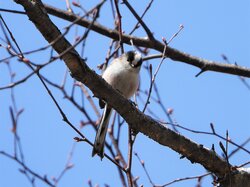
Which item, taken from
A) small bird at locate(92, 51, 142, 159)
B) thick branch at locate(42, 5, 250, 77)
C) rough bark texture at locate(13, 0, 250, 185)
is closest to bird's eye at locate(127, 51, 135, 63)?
small bird at locate(92, 51, 142, 159)

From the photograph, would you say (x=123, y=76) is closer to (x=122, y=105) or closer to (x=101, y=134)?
(x=101, y=134)

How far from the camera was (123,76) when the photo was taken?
4398 millimetres

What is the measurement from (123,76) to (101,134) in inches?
26.6

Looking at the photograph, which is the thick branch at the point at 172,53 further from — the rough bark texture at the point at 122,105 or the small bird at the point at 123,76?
the rough bark texture at the point at 122,105

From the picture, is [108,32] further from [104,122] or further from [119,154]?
[119,154]

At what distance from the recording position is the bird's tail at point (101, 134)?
3.73 m

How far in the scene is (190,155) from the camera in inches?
132

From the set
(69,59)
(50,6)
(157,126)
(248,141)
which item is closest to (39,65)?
(69,59)

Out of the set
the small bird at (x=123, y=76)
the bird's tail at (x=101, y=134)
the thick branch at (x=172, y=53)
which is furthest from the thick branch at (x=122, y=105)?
the thick branch at (x=172, y=53)

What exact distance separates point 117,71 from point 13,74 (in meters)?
0.94

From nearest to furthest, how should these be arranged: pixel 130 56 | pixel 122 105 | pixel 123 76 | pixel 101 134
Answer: pixel 122 105 < pixel 101 134 < pixel 123 76 < pixel 130 56

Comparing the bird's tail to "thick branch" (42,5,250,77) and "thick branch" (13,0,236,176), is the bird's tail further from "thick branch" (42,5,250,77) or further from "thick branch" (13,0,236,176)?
"thick branch" (42,5,250,77)

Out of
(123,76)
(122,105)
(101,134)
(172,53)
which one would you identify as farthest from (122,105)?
(172,53)

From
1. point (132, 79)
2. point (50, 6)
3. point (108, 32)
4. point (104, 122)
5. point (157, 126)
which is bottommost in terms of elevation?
point (157, 126)
